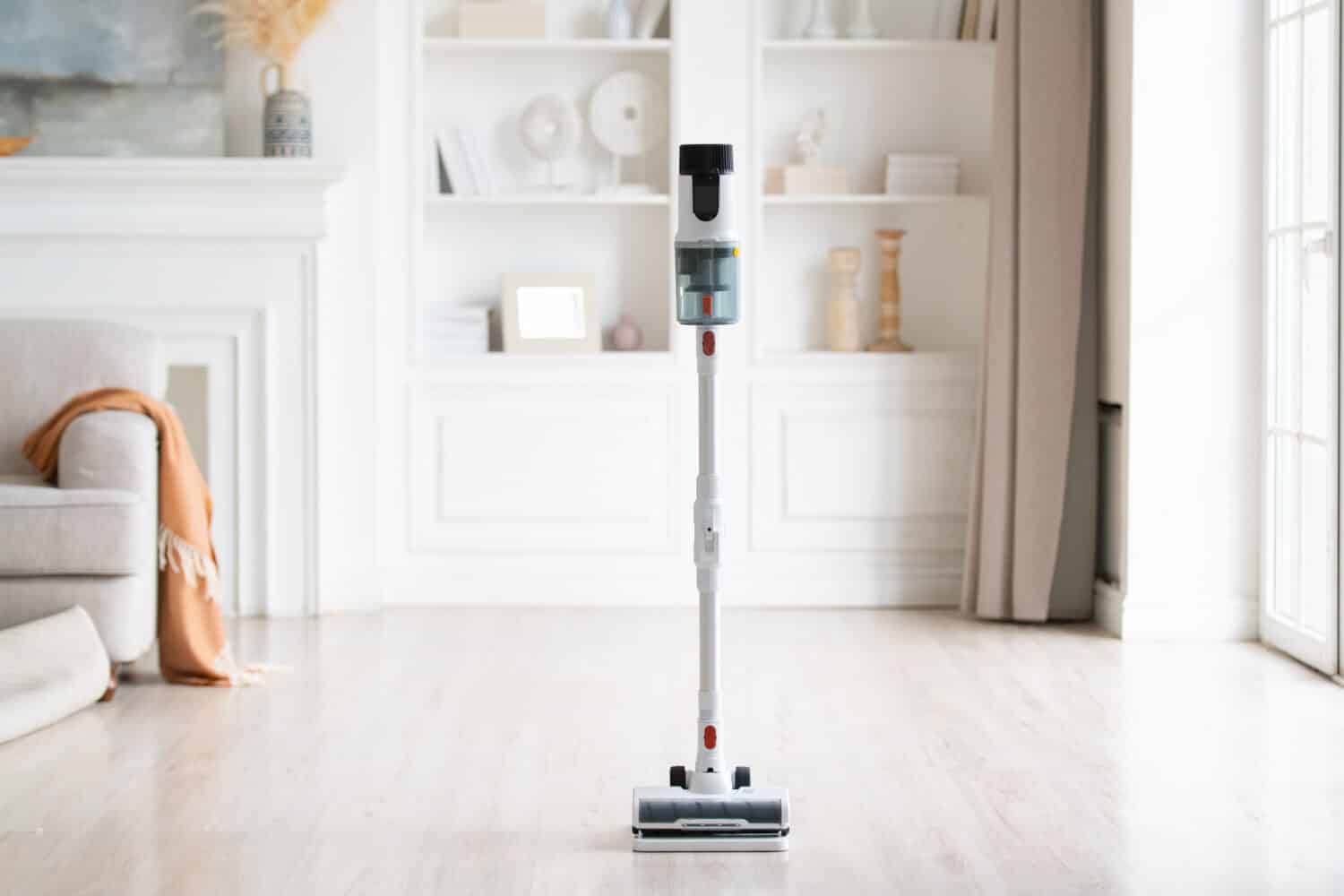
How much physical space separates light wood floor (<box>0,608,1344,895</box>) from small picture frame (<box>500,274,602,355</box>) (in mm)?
1027

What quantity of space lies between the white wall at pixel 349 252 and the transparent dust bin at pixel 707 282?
2600 millimetres

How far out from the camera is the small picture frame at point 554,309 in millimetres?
5457

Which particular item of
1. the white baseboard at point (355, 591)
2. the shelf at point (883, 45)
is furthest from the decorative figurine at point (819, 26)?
the white baseboard at point (355, 591)

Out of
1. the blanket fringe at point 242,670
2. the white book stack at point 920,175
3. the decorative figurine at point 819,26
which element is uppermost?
the decorative figurine at point 819,26

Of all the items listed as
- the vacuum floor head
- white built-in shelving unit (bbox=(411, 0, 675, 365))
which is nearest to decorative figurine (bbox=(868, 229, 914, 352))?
white built-in shelving unit (bbox=(411, 0, 675, 365))

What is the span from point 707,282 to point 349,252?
2.67m

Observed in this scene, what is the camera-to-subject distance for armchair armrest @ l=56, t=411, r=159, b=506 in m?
4.13

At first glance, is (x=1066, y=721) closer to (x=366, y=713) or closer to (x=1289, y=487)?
(x=1289, y=487)

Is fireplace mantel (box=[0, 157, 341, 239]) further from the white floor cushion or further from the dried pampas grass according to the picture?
the white floor cushion

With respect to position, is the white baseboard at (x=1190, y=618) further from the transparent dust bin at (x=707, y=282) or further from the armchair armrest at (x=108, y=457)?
the armchair armrest at (x=108, y=457)

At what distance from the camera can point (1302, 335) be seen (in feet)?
14.9

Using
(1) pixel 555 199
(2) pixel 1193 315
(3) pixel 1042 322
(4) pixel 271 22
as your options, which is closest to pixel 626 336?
(1) pixel 555 199

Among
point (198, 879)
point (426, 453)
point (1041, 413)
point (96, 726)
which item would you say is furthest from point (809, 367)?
point (198, 879)

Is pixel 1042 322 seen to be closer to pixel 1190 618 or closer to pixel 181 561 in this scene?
pixel 1190 618
